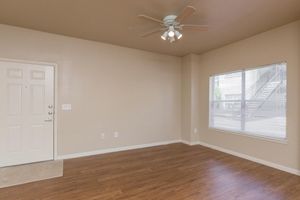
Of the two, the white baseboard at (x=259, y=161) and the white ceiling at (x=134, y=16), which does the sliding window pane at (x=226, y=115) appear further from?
the white ceiling at (x=134, y=16)

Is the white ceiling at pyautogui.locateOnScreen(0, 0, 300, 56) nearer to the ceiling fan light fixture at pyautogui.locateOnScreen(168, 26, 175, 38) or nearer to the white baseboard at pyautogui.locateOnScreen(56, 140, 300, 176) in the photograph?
the ceiling fan light fixture at pyautogui.locateOnScreen(168, 26, 175, 38)

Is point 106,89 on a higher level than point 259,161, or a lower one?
higher

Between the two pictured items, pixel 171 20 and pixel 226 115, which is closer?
pixel 171 20

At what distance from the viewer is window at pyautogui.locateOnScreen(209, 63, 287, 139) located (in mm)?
3438

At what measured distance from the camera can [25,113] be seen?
11.6 feet

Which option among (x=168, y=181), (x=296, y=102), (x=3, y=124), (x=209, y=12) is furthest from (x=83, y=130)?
(x=296, y=102)

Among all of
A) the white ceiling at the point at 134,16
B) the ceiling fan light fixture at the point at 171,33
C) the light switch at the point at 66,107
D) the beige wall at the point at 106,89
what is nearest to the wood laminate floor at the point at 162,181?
the beige wall at the point at 106,89

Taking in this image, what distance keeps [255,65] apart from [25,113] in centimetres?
490

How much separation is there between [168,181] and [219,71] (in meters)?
3.14

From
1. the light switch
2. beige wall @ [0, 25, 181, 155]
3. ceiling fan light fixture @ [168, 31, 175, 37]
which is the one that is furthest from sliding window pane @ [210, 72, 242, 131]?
the light switch

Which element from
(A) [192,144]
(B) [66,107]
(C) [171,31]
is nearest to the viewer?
(C) [171,31]

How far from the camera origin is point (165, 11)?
2771 millimetres

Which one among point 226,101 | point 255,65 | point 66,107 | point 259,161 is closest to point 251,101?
point 226,101

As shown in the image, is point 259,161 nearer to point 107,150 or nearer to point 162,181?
point 162,181
